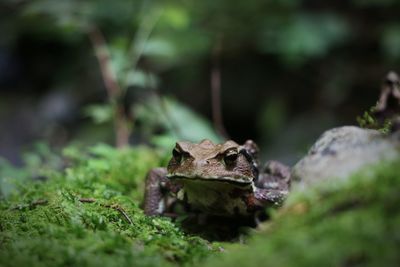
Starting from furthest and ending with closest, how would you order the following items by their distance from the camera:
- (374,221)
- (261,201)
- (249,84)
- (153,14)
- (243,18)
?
(249,84), (243,18), (153,14), (261,201), (374,221)

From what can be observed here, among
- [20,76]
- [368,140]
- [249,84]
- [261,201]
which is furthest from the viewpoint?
[20,76]

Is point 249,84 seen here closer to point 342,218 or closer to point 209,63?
point 209,63

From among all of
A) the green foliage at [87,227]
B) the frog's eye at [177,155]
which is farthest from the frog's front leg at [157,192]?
the frog's eye at [177,155]

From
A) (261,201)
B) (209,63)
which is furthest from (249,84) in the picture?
(261,201)

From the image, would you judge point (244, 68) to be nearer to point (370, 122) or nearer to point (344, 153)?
point (370, 122)

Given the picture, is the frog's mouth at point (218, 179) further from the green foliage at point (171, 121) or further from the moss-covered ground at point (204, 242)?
the green foliage at point (171, 121)

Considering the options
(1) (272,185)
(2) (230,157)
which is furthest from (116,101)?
(2) (230,157)

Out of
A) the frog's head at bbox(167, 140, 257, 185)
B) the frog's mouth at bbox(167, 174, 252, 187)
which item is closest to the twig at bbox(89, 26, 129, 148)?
the frog's head at bbox(167, 140, 257, 185)

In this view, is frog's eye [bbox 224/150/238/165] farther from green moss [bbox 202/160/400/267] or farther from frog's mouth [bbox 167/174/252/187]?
green moss [bbox 202/160/400/267]
